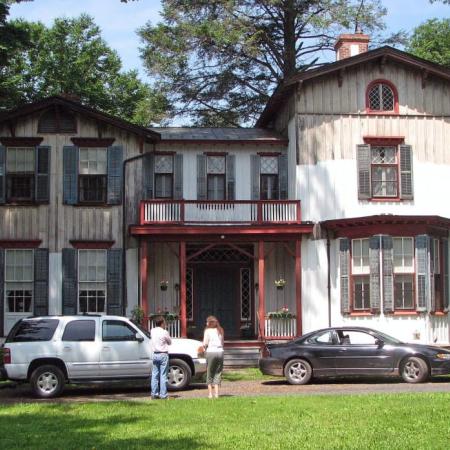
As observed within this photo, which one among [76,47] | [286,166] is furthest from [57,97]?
[76,47]

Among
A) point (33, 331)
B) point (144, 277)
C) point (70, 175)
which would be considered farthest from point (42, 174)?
point (33, 331)

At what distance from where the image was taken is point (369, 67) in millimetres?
26359

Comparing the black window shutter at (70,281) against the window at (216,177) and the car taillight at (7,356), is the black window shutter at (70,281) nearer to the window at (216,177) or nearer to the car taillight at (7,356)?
the window at (216,177)

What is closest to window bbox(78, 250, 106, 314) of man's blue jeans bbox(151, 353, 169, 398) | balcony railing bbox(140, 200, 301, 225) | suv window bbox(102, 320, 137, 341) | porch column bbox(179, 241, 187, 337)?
balcony railing bbox(140, 200, 301, 225)

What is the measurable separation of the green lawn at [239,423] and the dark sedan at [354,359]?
12.2 feet

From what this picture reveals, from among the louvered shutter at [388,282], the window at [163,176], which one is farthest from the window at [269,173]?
the louvered shutter at [388,282]

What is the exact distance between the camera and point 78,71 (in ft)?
146

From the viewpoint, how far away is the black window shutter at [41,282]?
2556 centimetres

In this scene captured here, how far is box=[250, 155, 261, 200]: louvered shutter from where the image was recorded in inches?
1066

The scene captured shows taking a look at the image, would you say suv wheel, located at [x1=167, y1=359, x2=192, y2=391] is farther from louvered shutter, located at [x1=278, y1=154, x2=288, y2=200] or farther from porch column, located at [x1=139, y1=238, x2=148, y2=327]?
louvered shutter, located at [x1=278, y1=154, x2=288, y2=200]

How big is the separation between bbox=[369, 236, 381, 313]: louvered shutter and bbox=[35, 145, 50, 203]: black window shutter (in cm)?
1021

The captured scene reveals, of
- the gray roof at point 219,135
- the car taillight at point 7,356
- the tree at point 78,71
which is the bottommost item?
the car taillight at point 7,356

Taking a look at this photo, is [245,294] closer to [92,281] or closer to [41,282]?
[92,281]

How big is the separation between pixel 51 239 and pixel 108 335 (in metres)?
8.91
